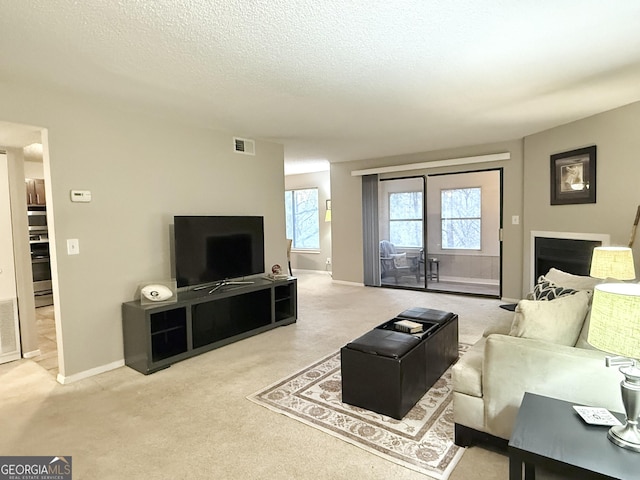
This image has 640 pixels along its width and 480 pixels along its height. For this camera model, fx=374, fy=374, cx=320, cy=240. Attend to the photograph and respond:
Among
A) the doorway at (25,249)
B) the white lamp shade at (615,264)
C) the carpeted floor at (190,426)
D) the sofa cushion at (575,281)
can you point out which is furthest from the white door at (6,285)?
the white lamp shade at (615,264)

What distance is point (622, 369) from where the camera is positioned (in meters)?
1.47

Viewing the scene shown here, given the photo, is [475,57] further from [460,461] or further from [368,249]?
[368,249]

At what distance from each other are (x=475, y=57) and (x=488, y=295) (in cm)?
442

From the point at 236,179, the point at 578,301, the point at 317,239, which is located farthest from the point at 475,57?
the point at 317,239

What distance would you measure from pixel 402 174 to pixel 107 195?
4723 mm

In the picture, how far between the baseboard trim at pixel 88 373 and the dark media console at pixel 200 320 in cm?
10

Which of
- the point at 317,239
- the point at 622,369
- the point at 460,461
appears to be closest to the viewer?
the point at 622,369

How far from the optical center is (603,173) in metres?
4.07

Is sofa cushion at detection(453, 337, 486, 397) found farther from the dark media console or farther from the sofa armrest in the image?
Result: the dark media console

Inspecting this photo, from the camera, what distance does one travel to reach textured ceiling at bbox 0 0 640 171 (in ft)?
6.23

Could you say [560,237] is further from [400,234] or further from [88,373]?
[88,373]

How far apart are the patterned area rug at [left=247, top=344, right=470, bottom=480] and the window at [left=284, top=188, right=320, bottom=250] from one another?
19.5 ft

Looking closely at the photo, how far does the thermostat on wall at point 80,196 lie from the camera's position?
3.12 meters

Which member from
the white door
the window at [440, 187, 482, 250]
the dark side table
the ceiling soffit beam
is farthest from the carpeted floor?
the window at [440, 187, 482, 250]
